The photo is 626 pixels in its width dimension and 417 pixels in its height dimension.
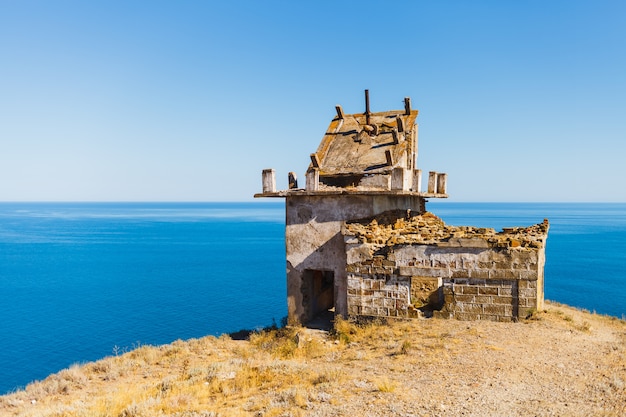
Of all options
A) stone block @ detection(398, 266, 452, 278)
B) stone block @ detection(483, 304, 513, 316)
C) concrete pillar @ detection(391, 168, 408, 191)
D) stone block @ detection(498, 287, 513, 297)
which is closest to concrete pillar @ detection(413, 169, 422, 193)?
concrete pillar @ detection(391, 168, 408, 191)

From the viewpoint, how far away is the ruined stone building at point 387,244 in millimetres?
12242

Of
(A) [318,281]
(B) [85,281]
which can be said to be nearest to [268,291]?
(B) [85,281]

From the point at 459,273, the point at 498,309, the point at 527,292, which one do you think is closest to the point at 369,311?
the point at 459,273

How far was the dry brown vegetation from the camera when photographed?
7270 millimetres

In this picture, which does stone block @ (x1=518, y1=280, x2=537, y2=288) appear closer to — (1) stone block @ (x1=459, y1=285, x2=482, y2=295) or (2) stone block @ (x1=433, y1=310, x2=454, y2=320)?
(1) stone block @ (x1=459, y1=285, x2=482, y2=295)

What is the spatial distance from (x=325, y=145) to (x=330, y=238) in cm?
448

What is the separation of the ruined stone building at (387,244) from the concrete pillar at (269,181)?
3 cm

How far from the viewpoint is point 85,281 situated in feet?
154

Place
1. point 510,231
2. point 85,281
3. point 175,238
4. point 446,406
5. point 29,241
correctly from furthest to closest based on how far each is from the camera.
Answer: point 175,238 → point 29,241 → point 85,281 → point 510,231 → point 446,406

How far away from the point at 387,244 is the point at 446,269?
176cm

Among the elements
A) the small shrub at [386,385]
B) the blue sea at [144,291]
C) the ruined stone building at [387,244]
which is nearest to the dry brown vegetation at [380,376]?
the small shrub at [386,385]

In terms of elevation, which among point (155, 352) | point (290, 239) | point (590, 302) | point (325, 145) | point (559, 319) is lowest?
point (590, 302)

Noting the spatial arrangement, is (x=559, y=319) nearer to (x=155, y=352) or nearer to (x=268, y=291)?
(x=155, y=352)

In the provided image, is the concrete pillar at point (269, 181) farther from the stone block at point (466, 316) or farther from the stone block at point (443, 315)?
the stone block at point (466, 316)
